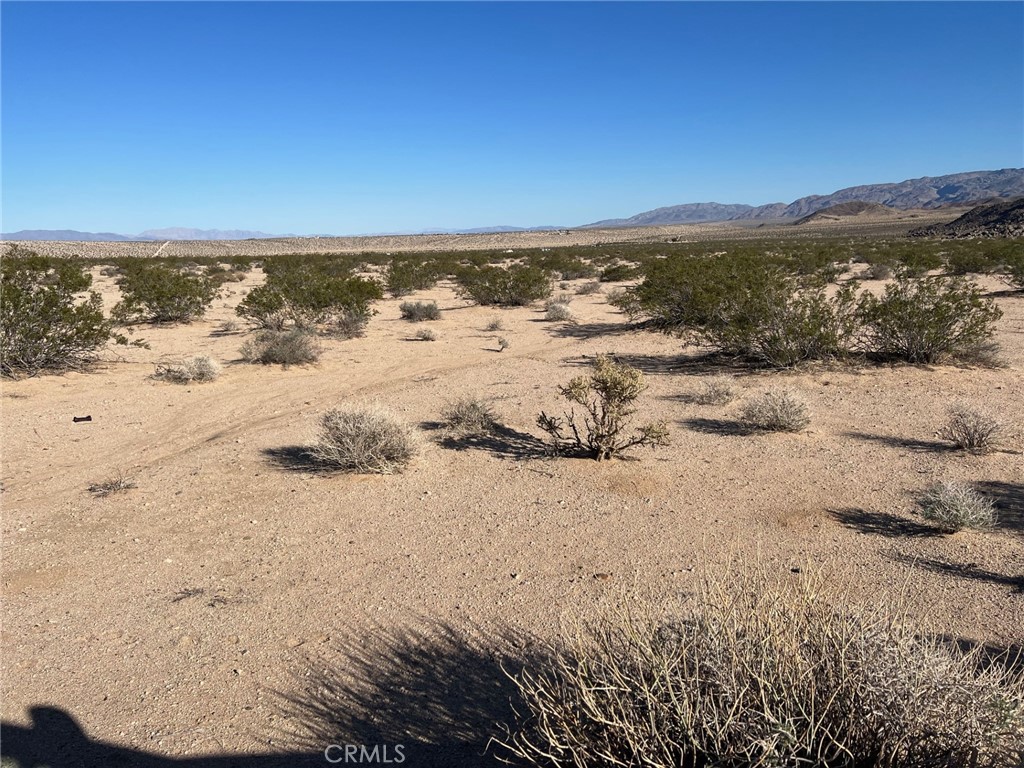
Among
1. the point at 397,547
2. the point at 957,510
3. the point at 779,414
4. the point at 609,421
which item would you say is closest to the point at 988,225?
the point at 779,414

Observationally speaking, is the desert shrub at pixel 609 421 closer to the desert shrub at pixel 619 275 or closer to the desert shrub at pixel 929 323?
the desert shrub at pixel 929 323

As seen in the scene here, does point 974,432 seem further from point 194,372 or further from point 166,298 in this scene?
point 166,298

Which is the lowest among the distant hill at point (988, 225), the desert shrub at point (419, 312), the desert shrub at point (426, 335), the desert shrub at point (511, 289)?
the desert shrub at point (426, 335)

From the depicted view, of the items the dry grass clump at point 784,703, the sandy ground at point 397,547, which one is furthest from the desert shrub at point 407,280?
the dry grass clump at point 784,703

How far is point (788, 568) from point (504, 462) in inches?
129

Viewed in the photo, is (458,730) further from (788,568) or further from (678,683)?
(788,568)

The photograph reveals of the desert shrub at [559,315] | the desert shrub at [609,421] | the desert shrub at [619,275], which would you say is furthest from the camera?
the desert shrub at [619,275]

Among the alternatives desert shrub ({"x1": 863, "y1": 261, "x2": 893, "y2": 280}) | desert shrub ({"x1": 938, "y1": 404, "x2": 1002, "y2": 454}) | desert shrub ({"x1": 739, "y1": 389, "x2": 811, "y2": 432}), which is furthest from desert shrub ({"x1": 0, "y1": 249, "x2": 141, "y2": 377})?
desert shrub ({"x1": 863, "y1": 261, "x2": 893, "y2": 280})

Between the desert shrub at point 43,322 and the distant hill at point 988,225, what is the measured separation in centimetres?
6730

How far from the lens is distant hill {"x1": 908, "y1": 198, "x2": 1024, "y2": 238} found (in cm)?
5947

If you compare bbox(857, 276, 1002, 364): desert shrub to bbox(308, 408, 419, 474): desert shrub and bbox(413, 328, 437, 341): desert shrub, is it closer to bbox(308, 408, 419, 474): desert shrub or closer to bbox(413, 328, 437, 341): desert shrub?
bbox(308, 408, 419, 474): desert shrub

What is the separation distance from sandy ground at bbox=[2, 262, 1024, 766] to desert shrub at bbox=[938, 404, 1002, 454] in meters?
0.23

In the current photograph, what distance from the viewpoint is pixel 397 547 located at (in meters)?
5.30

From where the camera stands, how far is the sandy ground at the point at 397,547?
3.59 metres
